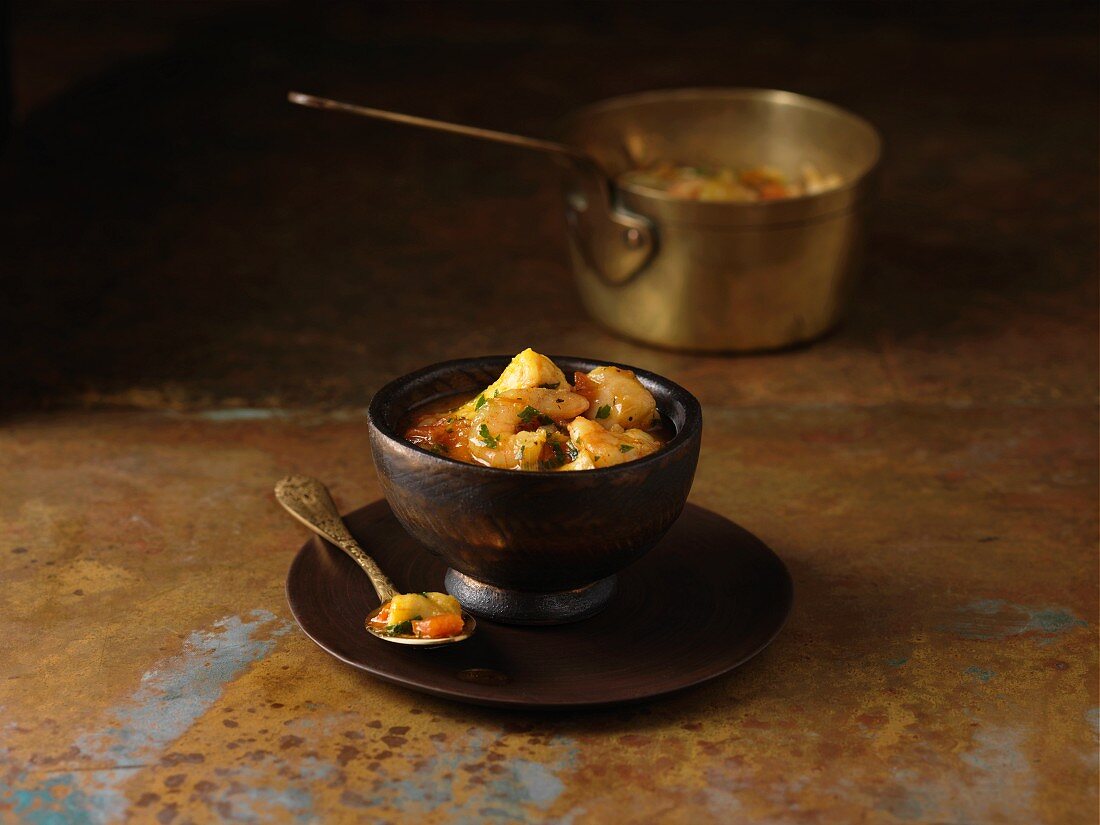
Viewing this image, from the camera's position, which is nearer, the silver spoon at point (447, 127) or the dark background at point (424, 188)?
the silver spoon at point (447, 127)

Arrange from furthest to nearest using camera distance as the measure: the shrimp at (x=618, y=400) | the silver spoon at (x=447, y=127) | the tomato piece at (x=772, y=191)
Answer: the tomato piece at (x=772, y=191) < the silver spoon at (x=447, y=127) < the shrimp at (x=618, y=400)

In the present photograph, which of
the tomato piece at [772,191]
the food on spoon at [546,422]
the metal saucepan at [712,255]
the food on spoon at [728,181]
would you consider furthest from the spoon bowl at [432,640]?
the tomato piece at [772,191]

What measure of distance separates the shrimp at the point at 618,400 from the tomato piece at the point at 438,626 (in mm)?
218

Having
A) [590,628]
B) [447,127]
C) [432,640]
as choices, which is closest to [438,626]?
[432,640]

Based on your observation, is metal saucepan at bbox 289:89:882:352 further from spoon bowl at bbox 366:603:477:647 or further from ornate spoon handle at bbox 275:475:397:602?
spoon bowl at bbox 366:603:477:647

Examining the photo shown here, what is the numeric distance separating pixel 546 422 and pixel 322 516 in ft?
1.06

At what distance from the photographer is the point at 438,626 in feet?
3.97

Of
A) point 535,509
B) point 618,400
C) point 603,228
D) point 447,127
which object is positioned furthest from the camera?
point 603,228

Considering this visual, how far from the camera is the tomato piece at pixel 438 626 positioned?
1.21 m

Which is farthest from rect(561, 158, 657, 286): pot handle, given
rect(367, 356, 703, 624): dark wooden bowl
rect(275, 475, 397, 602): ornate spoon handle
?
rect(367, 356, 703, 624): dark wooden bowl

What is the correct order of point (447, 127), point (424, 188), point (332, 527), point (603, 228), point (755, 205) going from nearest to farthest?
point (332, 527)
point (447, 127)
point (755, 205)
point (603, 228)
point (424, 188)

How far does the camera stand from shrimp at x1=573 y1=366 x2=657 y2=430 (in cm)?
126

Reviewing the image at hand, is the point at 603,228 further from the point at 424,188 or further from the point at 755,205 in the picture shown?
the point at 424,188

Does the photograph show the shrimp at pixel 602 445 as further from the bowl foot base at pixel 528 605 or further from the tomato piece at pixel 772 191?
the tomato piece at pixel 772 191
